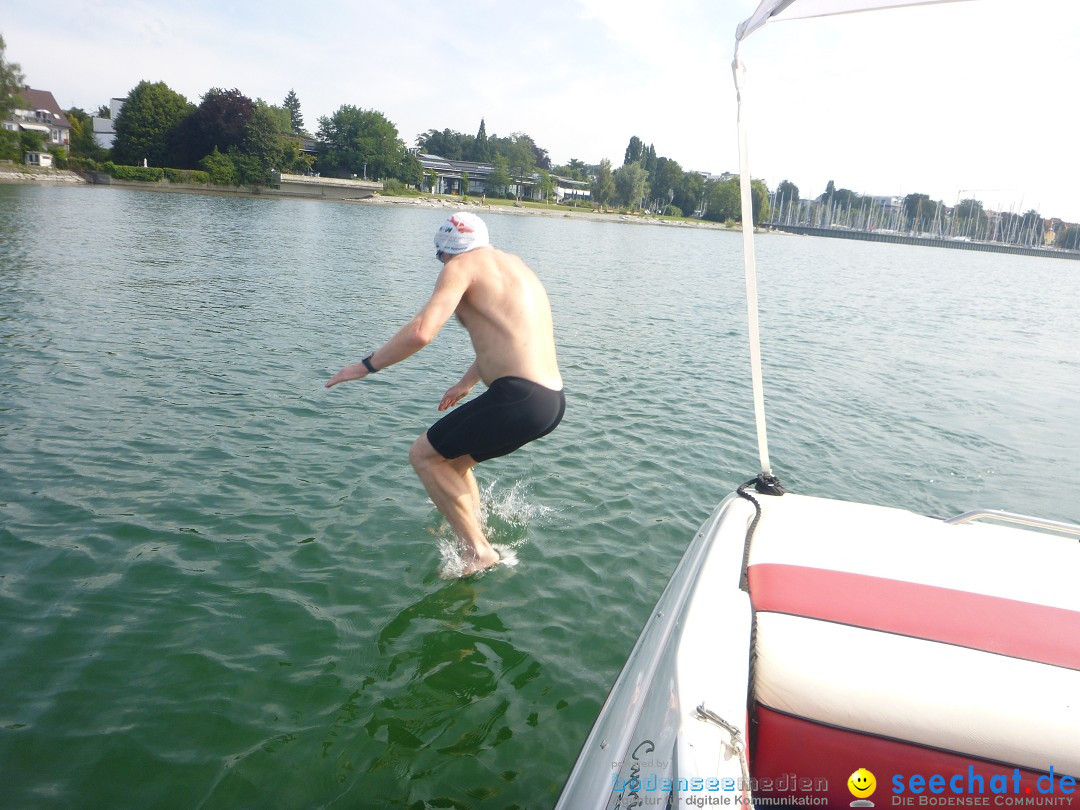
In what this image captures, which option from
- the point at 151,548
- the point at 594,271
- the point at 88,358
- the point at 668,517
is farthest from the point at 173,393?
the point at 594,271

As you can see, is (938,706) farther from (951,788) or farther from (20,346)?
→ (20,346)

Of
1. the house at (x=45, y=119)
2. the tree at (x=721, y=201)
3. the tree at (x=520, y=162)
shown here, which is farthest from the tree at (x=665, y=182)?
the house at (x=45, y=119)

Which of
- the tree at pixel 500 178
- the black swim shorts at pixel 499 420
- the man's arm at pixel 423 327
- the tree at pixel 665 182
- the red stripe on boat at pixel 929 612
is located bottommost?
the red stripe on boat at pixel 929 612

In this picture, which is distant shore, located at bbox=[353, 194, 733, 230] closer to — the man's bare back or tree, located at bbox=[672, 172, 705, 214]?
tree, located at bbox=[672, 172, 705, 214]

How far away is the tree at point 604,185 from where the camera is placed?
139375mm

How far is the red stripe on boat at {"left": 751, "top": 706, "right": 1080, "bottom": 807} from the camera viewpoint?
2.06m

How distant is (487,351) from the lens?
446cm

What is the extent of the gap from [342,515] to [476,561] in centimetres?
145

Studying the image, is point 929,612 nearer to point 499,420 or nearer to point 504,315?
point 499,420

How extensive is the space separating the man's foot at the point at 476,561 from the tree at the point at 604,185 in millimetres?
141926

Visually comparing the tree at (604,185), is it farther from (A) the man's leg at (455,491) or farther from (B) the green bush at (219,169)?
(A) the man's leg at (455,491)

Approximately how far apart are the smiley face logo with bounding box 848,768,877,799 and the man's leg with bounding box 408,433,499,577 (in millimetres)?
3011

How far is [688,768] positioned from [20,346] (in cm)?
1174

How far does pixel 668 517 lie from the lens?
647cm
